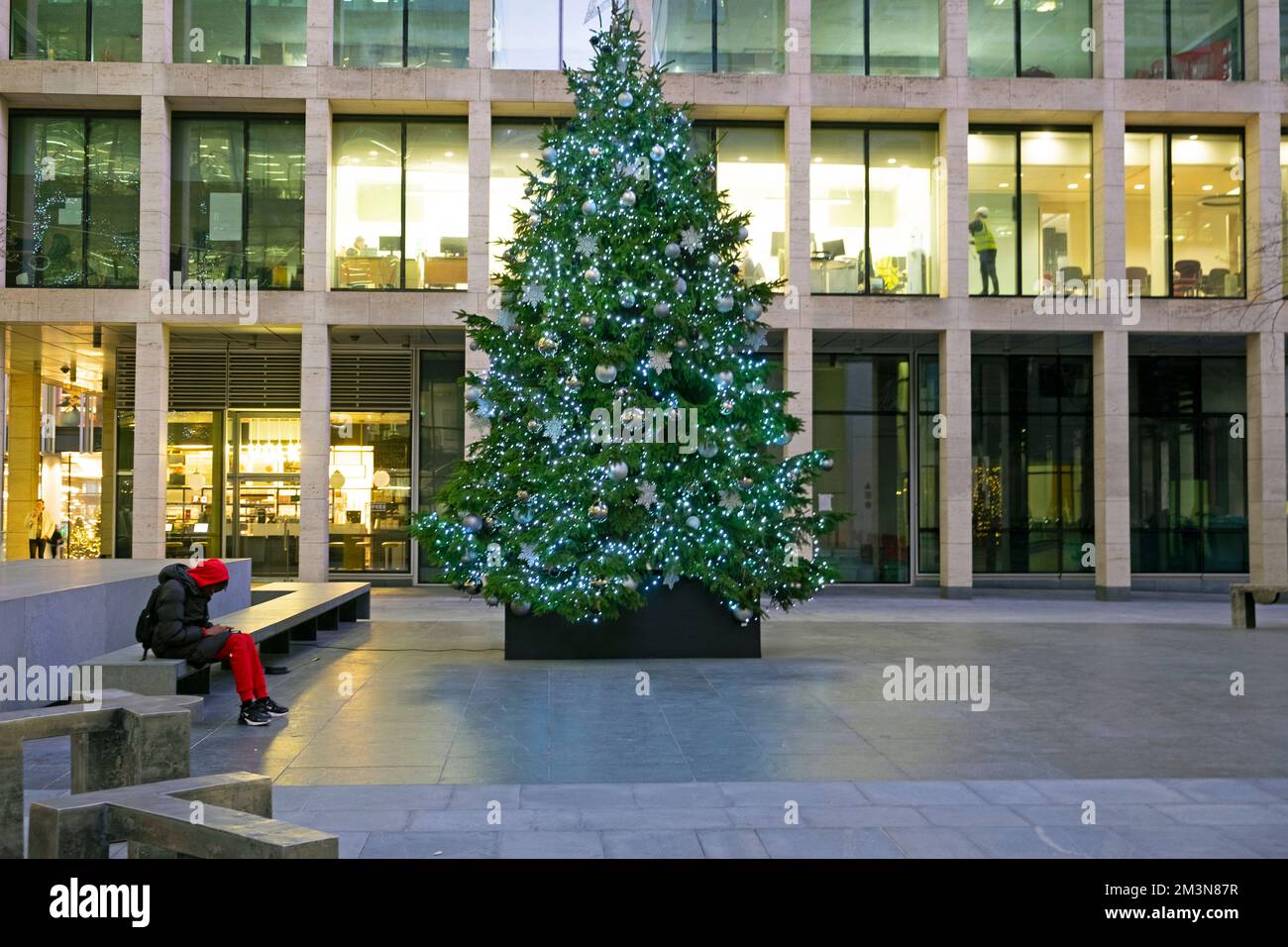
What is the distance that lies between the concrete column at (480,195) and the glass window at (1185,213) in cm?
1509

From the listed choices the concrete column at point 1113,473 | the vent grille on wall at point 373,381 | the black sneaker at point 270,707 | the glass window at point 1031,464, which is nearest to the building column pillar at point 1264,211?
the concrete column at point 1113,473

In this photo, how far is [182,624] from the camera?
9.95 metres

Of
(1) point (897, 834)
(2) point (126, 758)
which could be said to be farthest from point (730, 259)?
(2) point (126, 758)

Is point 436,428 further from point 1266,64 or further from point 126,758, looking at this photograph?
point 126,758

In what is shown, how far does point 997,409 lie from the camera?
29.3 meters

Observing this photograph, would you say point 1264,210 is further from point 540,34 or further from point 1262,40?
point 540,34

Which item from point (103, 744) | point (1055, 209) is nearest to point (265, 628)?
point (103, 744)

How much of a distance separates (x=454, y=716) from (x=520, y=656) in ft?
12.5

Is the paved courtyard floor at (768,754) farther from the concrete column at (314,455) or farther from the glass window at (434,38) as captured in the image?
the glass window at (434,38)

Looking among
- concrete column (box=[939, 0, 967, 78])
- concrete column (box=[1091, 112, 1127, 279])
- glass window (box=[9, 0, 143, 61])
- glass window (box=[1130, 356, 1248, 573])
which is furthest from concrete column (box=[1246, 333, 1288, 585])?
glass window (box=[9, 0, 143, 61])

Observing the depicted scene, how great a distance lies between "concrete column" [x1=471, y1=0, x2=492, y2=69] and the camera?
997 inches

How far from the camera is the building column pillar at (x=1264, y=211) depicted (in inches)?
1007

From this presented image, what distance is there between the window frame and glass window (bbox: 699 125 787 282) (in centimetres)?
810
